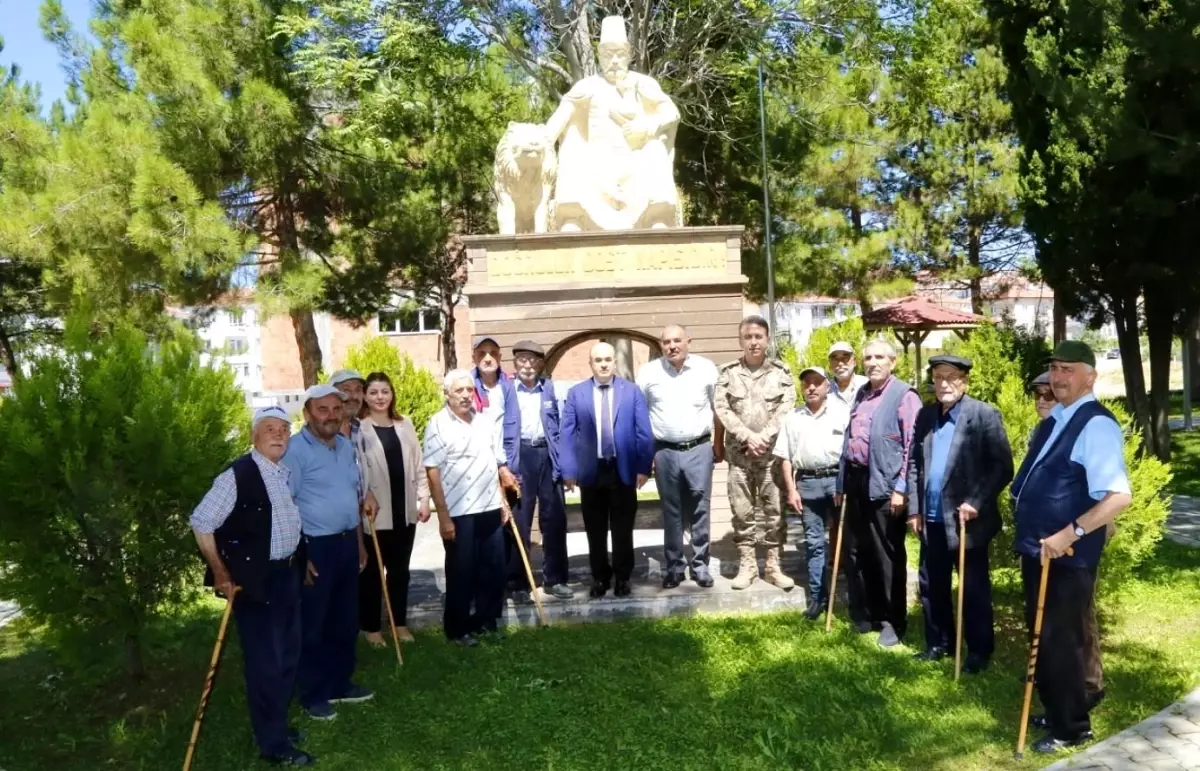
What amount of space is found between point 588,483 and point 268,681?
88.9 inches

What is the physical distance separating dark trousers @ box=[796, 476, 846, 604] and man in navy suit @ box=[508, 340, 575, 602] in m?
1.45

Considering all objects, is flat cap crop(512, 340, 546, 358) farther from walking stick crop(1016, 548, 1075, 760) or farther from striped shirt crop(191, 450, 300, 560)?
walking stick crop(1016, 548, 1075, 760)

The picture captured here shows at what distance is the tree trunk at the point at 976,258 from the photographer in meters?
20.6

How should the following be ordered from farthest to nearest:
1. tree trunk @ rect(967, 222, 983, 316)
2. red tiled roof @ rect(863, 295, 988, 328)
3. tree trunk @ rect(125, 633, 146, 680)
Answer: tree trunk @ rect(967, 222, 983, 316) → red tiled roof @ rect(863, 295, 988, 328) → tree trunk @ rect(125, 633, 146, 680)

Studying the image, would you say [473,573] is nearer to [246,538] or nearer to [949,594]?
[246,538]

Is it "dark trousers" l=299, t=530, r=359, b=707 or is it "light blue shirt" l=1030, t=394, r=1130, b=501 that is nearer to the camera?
"light blue shirt" l=1030, t=394, r=1130, b=501

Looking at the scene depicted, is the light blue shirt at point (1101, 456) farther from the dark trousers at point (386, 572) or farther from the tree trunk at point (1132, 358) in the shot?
the tree trunk at point (1132, 358)

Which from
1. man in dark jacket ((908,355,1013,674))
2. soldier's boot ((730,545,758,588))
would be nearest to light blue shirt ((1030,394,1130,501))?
man in dark jacket ((908,355,1013,674))

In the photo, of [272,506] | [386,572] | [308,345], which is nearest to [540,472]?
[386,572]

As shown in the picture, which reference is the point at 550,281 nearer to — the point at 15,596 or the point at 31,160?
the point at 15,596

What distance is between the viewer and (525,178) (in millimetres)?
8312

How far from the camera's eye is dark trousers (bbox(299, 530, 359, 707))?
14.1 feet

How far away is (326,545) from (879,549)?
9.28ft

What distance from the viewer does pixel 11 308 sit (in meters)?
17.8
